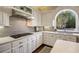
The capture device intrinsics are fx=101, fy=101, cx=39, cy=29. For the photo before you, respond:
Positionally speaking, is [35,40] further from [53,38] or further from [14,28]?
[14,28]

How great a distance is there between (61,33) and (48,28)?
0.24m

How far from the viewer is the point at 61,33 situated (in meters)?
1.48

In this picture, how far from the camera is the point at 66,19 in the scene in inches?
52.8

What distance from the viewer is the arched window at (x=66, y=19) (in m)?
1.33

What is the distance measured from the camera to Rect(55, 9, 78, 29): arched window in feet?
4.36

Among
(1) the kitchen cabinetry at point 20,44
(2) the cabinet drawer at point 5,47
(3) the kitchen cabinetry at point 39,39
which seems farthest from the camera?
(3) the kitchen cabinetry at point 39,39

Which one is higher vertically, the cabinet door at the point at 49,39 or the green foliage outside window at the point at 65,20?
the green foliage outside window at the point at 65,20

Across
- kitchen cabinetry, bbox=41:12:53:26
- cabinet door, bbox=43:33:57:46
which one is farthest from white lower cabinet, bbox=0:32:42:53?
kitchen cabinetry, bbox=41:12:53:26

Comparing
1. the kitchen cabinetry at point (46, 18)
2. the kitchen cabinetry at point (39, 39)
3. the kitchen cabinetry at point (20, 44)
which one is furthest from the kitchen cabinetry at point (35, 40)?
the kitchen cabinetry at point (46, 18)

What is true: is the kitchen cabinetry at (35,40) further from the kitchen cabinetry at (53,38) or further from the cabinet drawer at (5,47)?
the cabinet drawer at (5,47)

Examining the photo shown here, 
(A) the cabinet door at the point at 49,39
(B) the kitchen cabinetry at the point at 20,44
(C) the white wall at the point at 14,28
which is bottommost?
(B) the kitchen cabinetry at the point at 20,44

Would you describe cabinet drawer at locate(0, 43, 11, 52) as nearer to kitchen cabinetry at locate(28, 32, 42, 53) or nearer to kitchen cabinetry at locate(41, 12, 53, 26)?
kitchen cabinetry at locate(28, 32, 42, 53)
